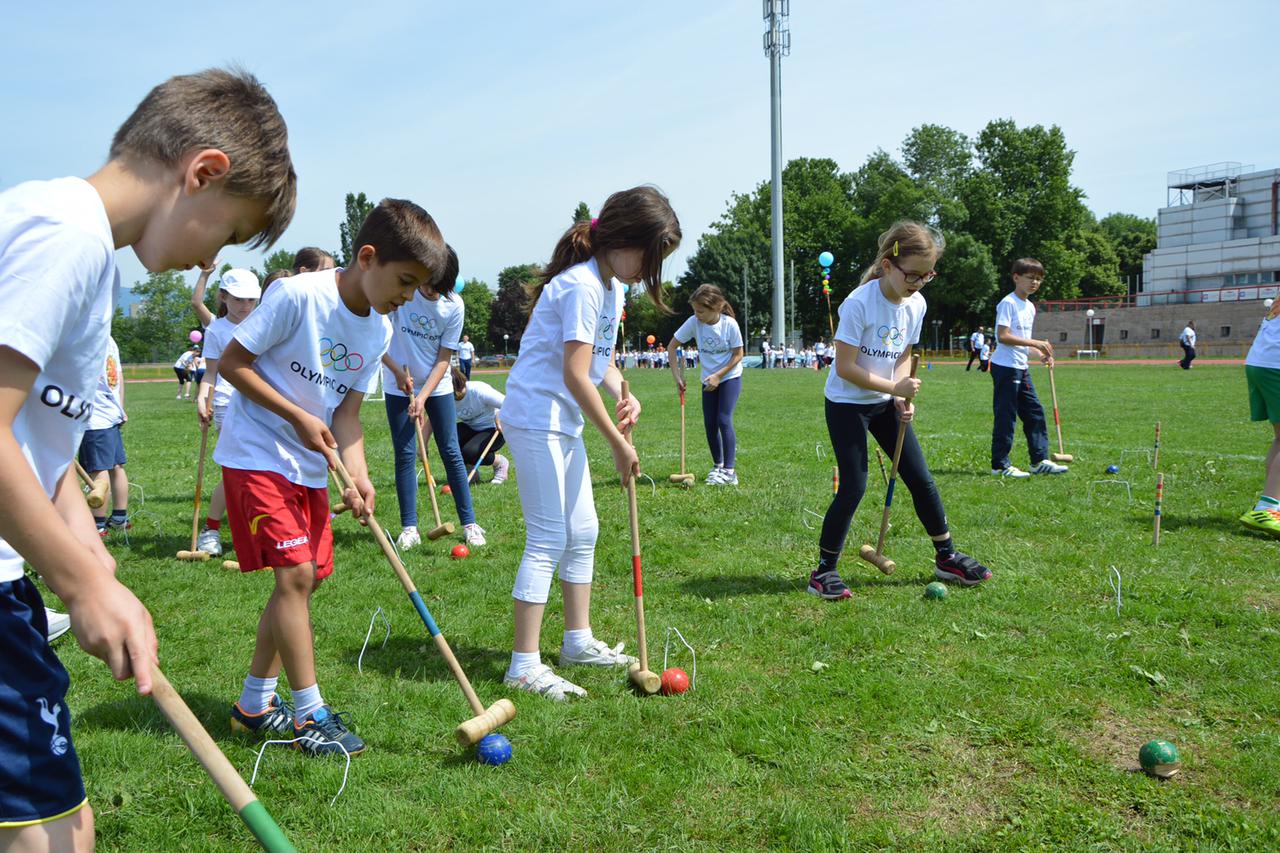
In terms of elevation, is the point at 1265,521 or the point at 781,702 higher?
the point at 1265,521

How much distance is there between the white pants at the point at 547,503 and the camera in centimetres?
413

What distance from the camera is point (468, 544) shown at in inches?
280

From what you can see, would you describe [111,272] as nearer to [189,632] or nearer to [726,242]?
[189,632]

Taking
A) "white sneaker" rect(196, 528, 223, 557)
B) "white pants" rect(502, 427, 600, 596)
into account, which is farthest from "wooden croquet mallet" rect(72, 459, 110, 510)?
"white pants" rect(502, 427, 600, 596)

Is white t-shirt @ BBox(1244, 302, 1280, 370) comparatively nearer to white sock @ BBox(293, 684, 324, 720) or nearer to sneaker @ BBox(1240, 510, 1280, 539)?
sneaker @ BBox(1240, 510, 1280, 539)

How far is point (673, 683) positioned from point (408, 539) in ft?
11.7

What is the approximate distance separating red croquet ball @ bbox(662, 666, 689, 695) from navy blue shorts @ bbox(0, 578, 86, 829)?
8.94ft

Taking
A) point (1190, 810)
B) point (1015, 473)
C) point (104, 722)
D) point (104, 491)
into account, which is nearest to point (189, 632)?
point (104, 722)

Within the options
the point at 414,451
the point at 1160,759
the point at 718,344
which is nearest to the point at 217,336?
the point at 414,451

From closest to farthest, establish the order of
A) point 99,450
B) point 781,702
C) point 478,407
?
1. point 781,702
2. point 99,450
3. point 478,407

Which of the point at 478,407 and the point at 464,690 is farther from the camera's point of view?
the point at 478,407

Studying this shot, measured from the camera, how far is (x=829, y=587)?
552 centimetres

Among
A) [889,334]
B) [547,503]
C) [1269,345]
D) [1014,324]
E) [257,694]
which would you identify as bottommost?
[257,694]

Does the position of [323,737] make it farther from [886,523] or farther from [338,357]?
[886,523]
